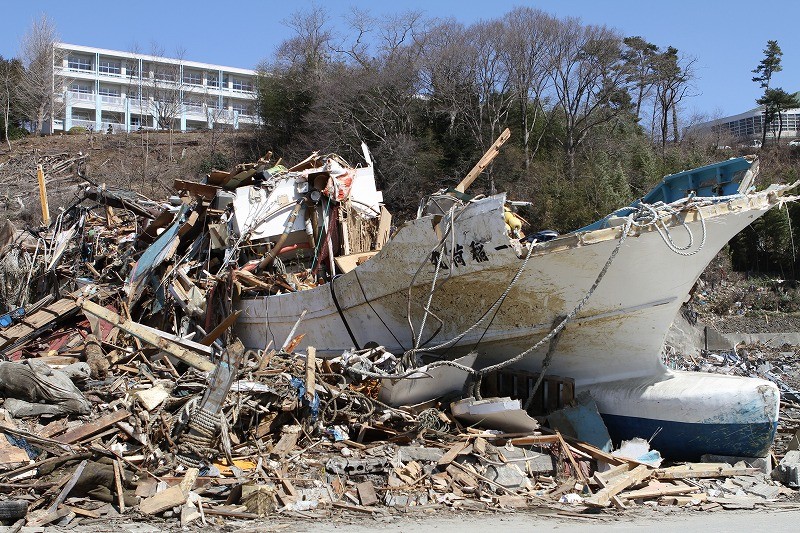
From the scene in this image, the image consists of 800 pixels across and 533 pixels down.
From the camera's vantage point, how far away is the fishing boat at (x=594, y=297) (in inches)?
269

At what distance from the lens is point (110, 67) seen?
49.1 m

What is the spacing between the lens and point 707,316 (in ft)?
52.2

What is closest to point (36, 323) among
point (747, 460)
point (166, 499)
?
point (166, 499)

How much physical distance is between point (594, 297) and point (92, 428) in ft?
16.4

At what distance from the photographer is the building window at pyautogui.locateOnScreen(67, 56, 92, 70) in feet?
156

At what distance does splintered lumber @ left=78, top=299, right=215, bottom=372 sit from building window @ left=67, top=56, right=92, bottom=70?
148ft

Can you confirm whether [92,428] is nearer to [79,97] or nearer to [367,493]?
[367,493]

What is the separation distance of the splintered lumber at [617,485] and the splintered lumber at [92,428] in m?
4.13

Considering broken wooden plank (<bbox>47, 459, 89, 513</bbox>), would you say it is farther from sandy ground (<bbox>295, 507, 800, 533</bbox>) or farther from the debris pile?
the debris pile

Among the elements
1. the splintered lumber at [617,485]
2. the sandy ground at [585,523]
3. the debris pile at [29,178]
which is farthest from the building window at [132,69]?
the sandy ground at [585,523]

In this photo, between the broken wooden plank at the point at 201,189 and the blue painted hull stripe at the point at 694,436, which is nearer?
the blue painted hull stripe at the point at 694,436

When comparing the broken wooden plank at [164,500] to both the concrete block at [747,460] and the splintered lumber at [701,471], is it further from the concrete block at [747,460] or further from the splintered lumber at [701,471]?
the concrete block at [747,460]

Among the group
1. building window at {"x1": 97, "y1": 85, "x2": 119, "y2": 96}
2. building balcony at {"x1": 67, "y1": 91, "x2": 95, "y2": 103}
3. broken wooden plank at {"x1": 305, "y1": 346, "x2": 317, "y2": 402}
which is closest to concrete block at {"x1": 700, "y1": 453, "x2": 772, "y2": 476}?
broken wooden plank at {"x1": 305, "y1": 346, "x2": 317, "y2": 402}

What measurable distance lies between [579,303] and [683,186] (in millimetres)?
2422
